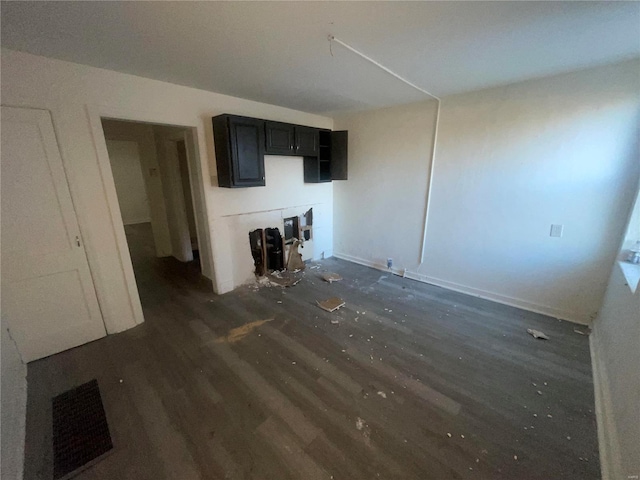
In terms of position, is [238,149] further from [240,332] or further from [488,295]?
[488,295]

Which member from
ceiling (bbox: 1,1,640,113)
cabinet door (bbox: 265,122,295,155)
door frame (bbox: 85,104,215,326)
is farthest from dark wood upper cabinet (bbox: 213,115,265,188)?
ceiling (bbox: 1,1,640,113)

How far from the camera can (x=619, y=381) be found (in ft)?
5.23

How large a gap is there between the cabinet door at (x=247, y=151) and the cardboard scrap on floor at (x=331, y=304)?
175 centimetres

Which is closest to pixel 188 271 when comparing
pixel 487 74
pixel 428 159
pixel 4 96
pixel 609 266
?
pixel 4 96

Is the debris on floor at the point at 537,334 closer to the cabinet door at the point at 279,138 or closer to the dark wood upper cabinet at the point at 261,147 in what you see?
the dark wood upper cabinet at the point at 261,147

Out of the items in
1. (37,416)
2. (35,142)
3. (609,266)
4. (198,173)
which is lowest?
(37,416)

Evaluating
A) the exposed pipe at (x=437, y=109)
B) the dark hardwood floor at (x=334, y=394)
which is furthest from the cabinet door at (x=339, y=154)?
the dark hardwood floor at (x=334, y=394)

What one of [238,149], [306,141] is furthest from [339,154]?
[238,149]

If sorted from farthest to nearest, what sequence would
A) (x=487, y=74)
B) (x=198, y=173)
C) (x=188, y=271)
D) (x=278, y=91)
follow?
1. (x=188, y=271)
2. (x=198, y=173)
3. (x=278, y=91)
4. (x=487, y=74)

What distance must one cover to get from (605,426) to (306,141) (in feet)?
13.3

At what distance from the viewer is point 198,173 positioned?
123 inches

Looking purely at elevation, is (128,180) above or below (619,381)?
above

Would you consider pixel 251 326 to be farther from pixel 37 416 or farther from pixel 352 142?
pixel 352 142

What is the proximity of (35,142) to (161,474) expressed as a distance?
2569 millimetres
